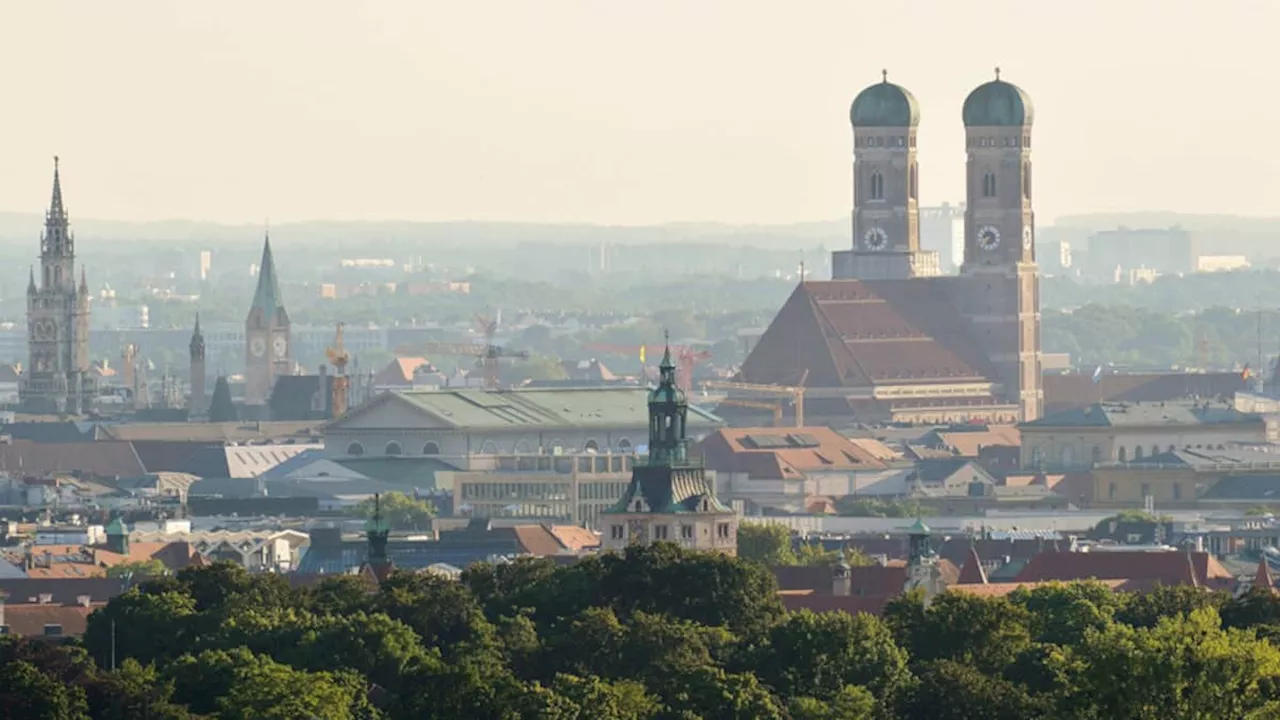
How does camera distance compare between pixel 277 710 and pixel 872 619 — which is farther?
pixel 872 619

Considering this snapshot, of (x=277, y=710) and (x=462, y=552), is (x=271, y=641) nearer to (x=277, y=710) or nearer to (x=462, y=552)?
(x=277, y=710)

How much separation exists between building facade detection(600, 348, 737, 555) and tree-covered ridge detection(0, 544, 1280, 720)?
12.5ft

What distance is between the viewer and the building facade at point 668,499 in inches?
4006

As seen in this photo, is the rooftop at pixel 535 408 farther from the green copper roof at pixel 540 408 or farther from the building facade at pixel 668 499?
the building facade at pixel 668 499

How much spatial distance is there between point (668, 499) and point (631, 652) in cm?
2007

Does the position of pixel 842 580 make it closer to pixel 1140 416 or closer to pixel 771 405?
pixel 1140 416

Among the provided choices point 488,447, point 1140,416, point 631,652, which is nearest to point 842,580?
point 631,652

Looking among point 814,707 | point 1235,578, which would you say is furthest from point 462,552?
point 814,707

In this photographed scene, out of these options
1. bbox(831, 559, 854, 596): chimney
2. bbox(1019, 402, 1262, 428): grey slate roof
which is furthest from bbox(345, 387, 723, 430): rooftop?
bbox(831, 559, 854, 596): chimney

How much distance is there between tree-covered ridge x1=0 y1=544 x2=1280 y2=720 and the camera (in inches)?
2670

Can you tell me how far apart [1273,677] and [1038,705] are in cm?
753

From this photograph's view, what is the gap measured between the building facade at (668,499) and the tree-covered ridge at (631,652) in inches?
151

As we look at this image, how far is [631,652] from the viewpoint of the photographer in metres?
82.1

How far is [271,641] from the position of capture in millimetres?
83562
